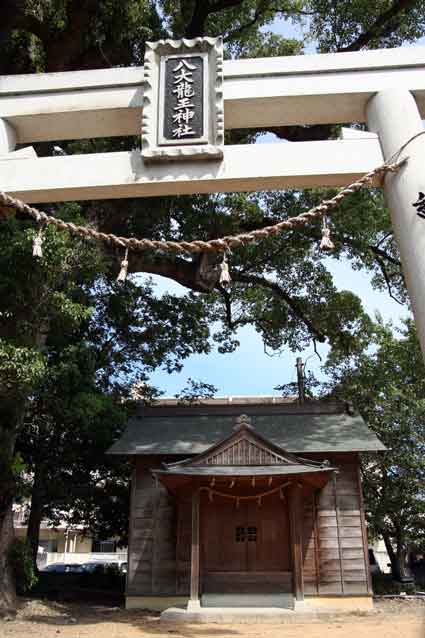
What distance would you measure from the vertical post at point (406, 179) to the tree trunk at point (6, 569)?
9.10 meters

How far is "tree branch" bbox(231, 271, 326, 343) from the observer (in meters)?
15.3

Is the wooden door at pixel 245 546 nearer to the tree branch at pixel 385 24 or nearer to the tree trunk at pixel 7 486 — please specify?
the tree trunk at pixel 7 486

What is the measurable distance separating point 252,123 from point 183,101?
818 mm

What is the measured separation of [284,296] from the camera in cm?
1552

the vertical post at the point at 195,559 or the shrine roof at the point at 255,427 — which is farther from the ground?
the shrine roof at the point at 255,427

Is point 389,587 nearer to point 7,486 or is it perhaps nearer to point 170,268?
point 170,268

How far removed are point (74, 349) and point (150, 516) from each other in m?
4.32

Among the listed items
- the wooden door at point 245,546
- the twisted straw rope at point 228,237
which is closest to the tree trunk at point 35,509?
the wooden door at point 245,546

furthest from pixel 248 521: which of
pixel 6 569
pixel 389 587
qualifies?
pixel 389 587

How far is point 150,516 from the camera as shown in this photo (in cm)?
1223

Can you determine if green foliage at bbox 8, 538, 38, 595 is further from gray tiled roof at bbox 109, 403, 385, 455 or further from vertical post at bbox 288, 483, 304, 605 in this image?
vertical post at bbox 288, 483, 304, 605

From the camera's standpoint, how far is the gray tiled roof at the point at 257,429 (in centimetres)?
1244

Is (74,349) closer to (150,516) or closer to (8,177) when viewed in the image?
(150,516)

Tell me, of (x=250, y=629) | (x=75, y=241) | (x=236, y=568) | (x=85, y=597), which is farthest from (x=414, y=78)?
(x=85, y=597)
